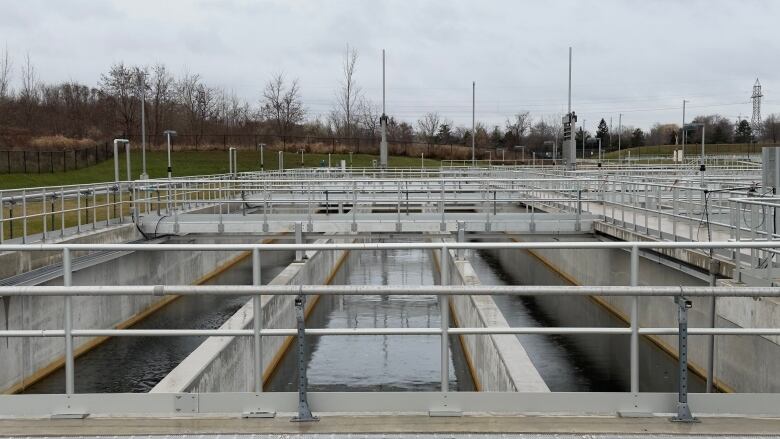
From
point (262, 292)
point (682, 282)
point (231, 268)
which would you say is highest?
point (262, 292)

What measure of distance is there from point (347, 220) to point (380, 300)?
136 inches

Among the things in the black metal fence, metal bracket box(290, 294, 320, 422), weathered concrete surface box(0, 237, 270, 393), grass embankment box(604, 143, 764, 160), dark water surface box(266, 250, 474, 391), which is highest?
grass embankment box(604, 143, 764, 160)

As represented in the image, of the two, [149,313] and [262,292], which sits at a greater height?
[262,292]

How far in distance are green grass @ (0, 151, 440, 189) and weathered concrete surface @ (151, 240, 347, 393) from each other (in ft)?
110

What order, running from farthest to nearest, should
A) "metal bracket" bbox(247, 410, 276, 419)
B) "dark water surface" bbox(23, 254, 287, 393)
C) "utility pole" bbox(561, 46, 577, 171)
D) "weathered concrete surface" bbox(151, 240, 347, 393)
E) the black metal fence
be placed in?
the black metal fence → "utility pole" bbox(561, 46, 577, 171) → "dark water surface" bbox(23, 254, 287, 393) → "weathered concrete surface" bbox(151, 240, 347, 393) → "metal bracket" bbox(247, 410, 276, 419)

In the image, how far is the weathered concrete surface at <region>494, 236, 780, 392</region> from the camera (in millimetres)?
10766

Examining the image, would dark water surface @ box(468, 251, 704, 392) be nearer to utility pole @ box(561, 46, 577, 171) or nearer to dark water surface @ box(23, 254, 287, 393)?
dark water surface @ box(23, 254, 287, 393)

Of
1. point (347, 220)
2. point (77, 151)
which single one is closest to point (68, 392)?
point (347, 220)

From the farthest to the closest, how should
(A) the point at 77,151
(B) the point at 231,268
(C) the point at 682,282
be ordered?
(A) the point at 77,151
(B) the point at 231,268
(C) the point at 682,282

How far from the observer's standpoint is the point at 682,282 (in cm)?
1462

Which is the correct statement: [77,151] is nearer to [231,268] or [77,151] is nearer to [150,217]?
[231,268]

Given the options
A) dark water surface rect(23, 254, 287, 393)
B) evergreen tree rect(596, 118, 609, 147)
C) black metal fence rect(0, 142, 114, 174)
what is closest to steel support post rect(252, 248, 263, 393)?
dark water surface rect(23, 254, 287, 393)

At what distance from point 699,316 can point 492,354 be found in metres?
4.15

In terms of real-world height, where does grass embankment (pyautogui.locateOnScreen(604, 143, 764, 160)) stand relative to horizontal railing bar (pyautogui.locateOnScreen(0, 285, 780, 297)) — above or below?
above
